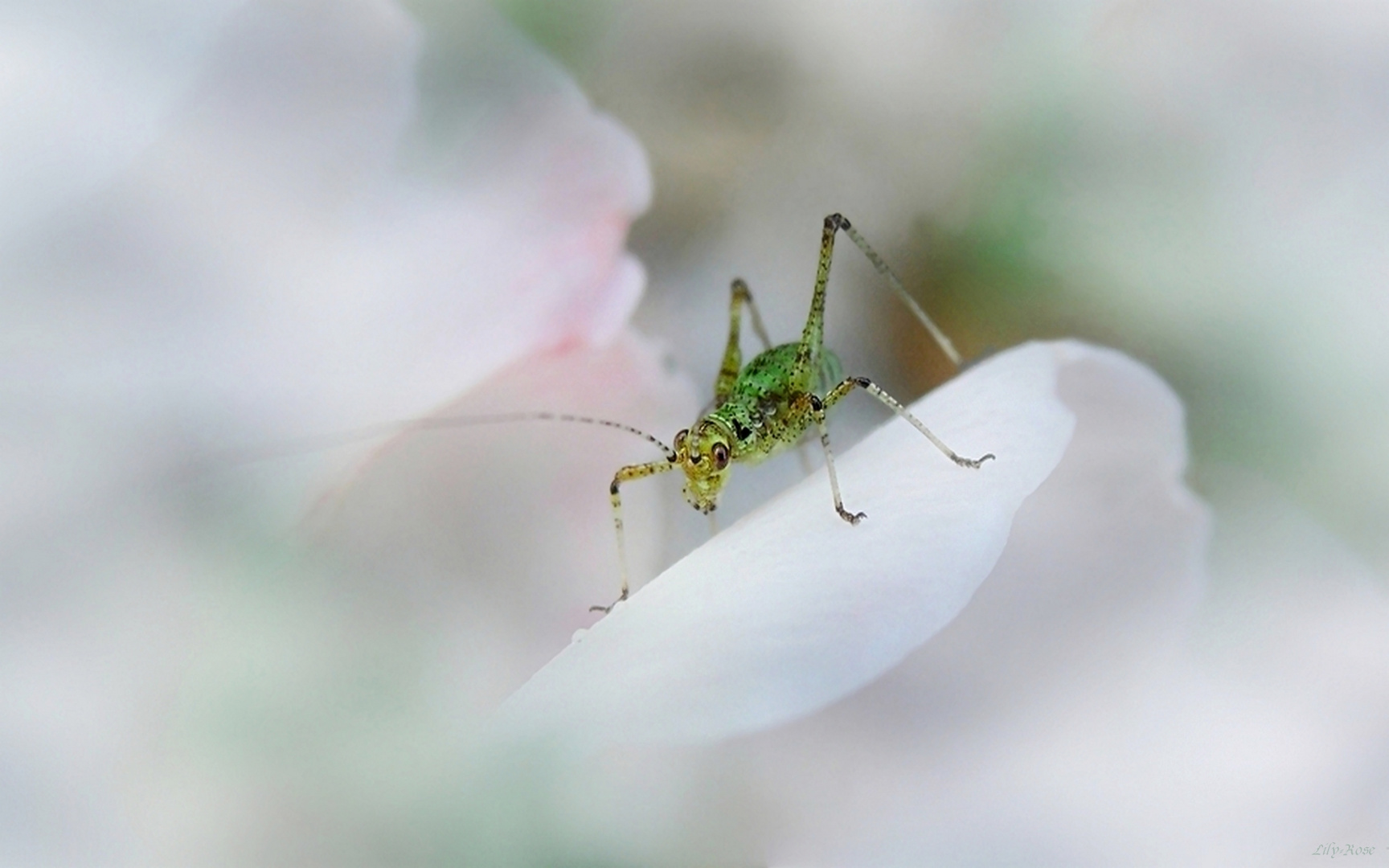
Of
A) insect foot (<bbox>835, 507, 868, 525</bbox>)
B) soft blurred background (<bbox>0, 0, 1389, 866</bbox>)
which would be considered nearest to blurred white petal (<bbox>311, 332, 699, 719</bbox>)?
soft blurred background (<bbox>0, 0, 1389, 866</bbox>)

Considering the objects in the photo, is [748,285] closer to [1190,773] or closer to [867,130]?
[867,130]

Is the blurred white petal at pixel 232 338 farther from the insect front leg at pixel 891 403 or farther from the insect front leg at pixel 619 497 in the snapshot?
the insect front leg at pixel 891 403

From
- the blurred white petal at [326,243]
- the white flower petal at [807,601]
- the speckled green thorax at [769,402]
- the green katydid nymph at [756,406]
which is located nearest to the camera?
the white flower petal at [807,601]

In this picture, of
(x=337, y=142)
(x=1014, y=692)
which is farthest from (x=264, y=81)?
(x=1014, y=692)

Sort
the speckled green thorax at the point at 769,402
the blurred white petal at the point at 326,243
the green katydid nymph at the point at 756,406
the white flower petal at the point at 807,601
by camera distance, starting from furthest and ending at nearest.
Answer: the speckled green thorax at the point at 769,402 → the green katydid nymph at the point at 756,406 → the blurred white petal at the point at 326,243 → the white flower petal at the point at 807,601

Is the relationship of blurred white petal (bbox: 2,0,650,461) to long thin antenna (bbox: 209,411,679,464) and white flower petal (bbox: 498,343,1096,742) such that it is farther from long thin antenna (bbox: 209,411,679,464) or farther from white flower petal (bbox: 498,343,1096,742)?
white flower petal (bbox: 498,343,1096,742)

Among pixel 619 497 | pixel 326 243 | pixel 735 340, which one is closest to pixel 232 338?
pixel 326 243

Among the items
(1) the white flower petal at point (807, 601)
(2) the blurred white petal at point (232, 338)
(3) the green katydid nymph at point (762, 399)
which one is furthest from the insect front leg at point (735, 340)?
(1) the white flower petal at point (807, 601)

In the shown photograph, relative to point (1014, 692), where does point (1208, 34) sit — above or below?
above
